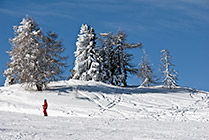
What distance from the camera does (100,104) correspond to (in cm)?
2355

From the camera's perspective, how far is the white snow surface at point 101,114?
11031 millimetres

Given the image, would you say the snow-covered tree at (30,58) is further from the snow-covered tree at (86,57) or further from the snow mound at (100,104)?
the snow-covered tree at (86,57)

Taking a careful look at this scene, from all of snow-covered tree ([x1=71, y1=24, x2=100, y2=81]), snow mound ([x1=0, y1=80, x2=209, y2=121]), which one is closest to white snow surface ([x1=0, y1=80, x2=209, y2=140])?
snow mound ([x1=0, y1=80, x2=209, y2=121])

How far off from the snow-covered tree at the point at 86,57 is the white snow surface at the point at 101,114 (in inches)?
185

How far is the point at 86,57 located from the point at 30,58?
1343 cm

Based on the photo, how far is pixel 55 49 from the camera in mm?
29016

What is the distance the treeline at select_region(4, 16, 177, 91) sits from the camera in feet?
85.2

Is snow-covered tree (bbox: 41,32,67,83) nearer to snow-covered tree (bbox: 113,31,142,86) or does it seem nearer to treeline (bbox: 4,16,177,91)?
treeline (bbox: 4,16,177,91)

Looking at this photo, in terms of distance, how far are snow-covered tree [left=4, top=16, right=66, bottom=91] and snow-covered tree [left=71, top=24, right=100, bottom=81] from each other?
30.9ft

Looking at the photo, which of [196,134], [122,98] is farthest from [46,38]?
[196,134]

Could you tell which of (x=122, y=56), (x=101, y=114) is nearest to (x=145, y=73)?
(x=122, y=56)

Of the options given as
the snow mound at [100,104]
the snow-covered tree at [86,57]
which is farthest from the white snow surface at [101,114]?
the snow-covered tree at [86,57]

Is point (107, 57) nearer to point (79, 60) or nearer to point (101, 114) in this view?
point (79, 60)

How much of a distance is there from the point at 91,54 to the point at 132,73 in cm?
752
